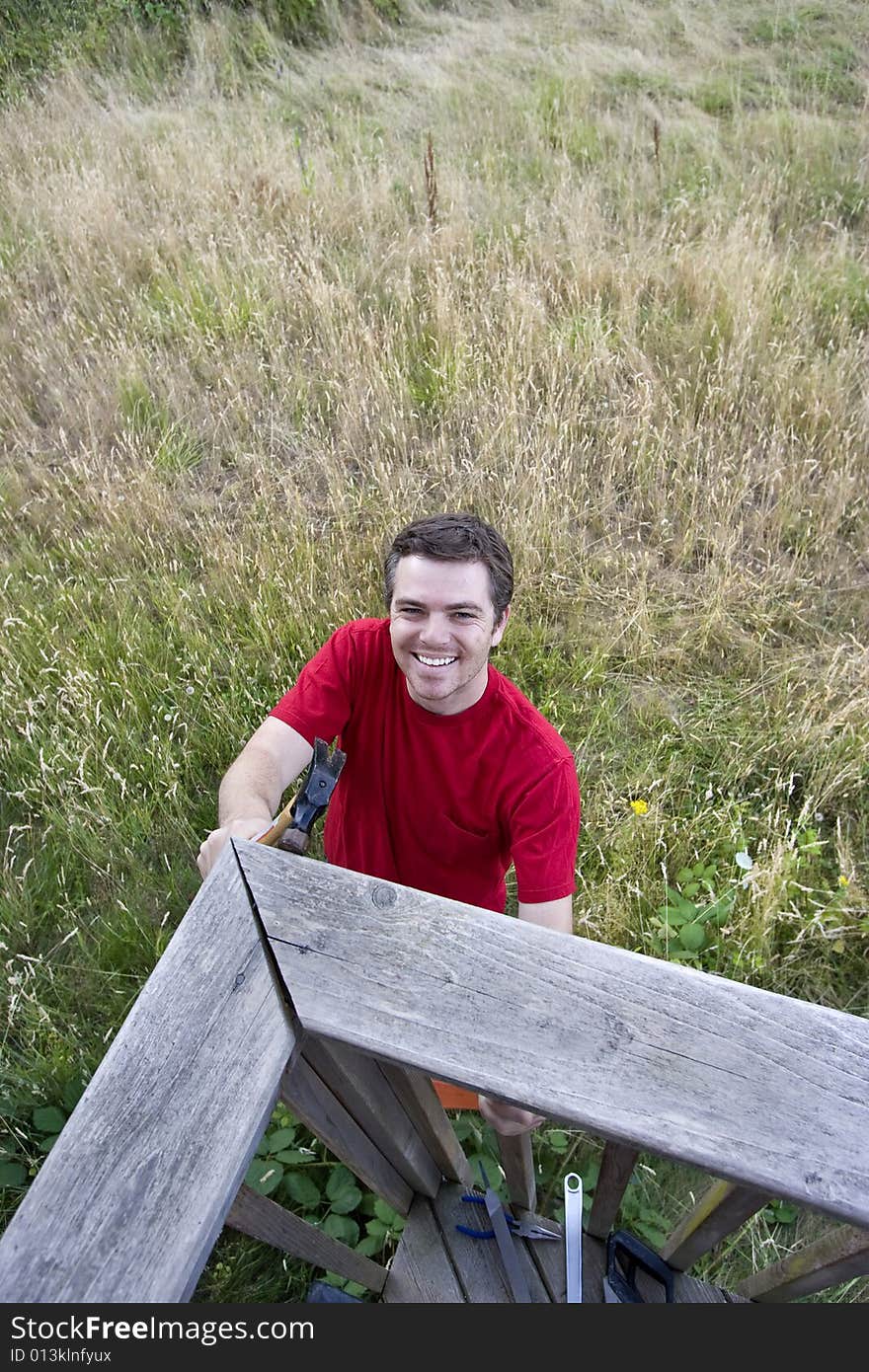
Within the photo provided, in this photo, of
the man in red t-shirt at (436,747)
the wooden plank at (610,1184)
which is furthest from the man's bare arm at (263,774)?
the wooden plank at (610,1184)

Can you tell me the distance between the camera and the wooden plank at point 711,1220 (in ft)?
3.88

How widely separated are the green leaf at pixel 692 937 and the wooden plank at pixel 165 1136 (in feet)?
5.54

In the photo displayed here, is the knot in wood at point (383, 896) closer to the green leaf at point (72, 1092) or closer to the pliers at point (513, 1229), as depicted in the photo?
the pliers at point (513, 1229)

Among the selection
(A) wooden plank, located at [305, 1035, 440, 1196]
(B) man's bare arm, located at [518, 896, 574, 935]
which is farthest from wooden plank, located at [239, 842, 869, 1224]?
(B) man's bare arm, located at [518, 896, 574, 935]

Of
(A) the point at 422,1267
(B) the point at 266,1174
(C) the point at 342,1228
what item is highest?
(A) the point at 422,1267

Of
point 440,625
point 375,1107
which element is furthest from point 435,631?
point 375,1107

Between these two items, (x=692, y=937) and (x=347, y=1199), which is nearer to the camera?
(x=347, y=1199)

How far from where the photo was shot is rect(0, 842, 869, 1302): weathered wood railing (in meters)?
0.88

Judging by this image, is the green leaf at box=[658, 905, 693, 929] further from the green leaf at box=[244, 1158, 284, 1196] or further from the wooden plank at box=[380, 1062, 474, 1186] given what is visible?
the green leaf at box=[244, 1158, 284, 1196]

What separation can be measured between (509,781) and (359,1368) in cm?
110

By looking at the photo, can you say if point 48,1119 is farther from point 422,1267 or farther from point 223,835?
point 223,835

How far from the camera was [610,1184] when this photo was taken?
1482 mm

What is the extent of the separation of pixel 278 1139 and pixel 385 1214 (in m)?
0.31

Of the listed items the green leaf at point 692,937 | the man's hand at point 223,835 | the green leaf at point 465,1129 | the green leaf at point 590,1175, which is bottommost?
the green leaf at point 590,1175
